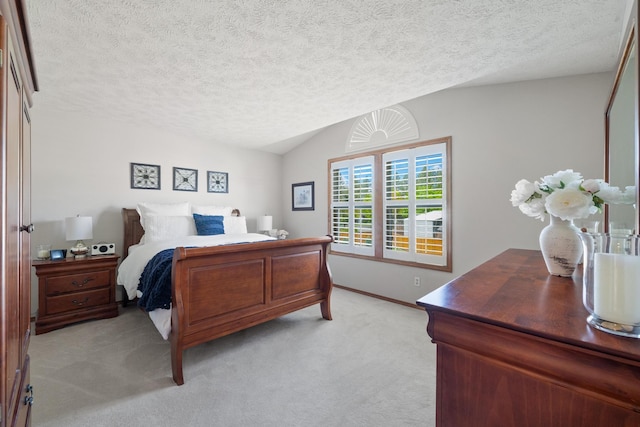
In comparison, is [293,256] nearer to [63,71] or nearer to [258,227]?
[258,227]

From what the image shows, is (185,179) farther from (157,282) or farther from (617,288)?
(617,288)

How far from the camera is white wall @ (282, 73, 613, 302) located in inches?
96.7

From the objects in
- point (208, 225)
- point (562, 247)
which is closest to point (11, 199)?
point (562, 247)

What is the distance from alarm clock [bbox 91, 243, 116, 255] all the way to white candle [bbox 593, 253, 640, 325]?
4.12m

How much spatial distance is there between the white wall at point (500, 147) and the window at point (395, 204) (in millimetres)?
152

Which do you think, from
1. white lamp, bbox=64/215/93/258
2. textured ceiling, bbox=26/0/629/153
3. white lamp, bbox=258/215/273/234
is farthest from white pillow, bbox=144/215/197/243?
textured ceiling, bbox=26/0/629/153

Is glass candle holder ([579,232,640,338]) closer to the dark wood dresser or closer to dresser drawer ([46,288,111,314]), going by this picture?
the dark wood dresser

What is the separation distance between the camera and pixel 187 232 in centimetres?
361

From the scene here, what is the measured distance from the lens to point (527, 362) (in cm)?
67

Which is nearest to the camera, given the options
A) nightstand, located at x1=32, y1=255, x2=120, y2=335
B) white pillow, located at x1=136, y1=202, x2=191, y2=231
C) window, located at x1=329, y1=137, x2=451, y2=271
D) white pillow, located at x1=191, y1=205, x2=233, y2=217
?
nightstand, located at x1=32, y1=255, x2=120, y2=335

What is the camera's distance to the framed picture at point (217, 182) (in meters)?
4.37

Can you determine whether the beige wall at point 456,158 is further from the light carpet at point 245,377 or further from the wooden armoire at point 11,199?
the wooden armoire at point 11,199

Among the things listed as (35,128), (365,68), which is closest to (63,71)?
(35,128)

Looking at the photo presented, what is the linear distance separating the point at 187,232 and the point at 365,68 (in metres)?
2.95
